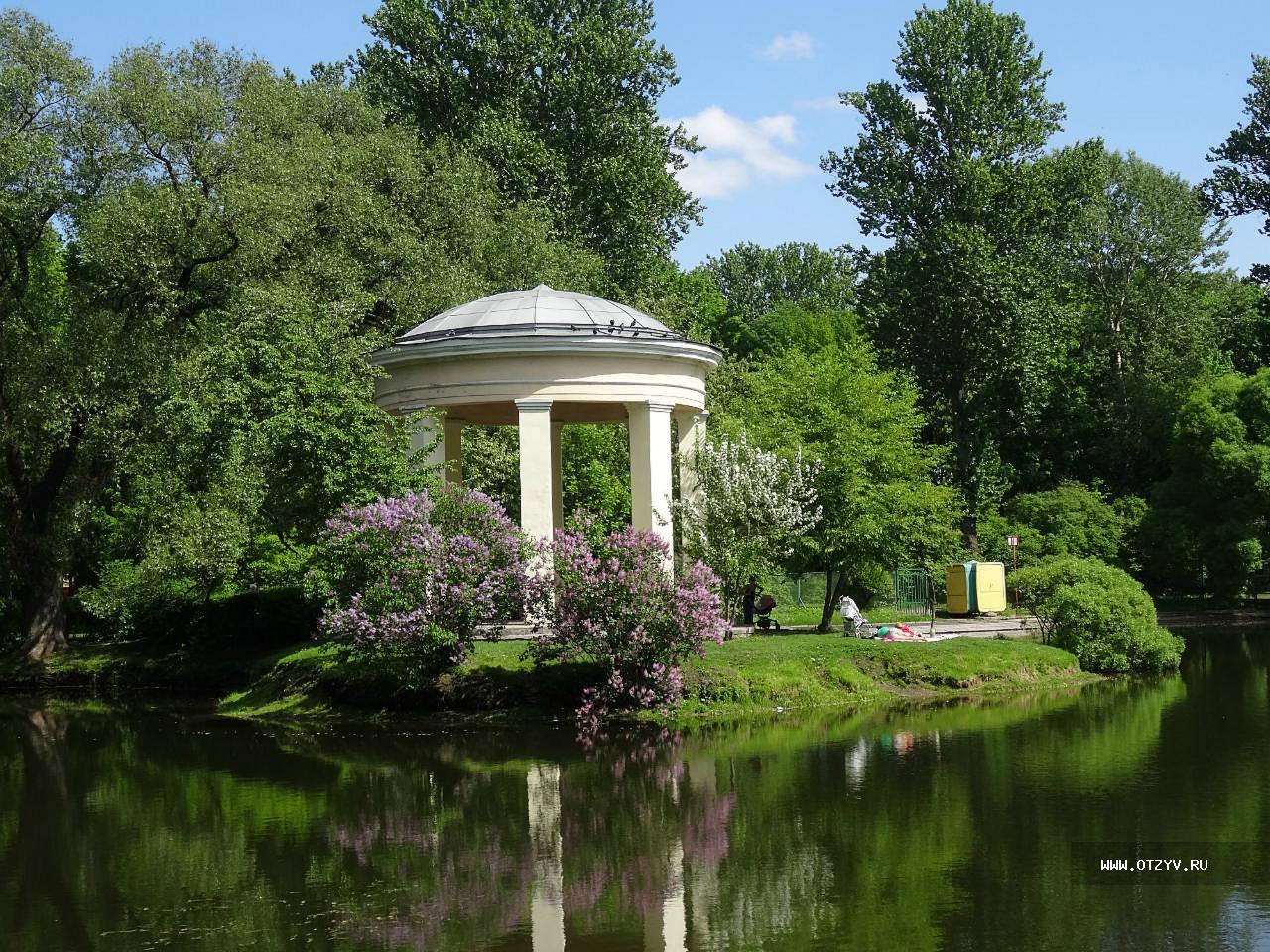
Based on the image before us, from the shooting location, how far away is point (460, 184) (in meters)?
40.8

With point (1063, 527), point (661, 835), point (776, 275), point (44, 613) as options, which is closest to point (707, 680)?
→ point (661, 835)

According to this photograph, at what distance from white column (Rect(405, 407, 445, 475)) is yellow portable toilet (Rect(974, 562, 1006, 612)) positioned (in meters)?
17.2

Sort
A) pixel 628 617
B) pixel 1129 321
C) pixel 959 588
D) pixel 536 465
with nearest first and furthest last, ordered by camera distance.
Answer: pixel 628 617
pixel 536 465
pixel 959 588
pixel 1129 321

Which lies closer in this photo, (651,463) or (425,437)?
(651,463)

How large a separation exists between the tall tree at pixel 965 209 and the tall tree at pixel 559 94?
8.28m

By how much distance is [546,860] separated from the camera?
1362 cm

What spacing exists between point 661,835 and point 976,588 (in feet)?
85.2

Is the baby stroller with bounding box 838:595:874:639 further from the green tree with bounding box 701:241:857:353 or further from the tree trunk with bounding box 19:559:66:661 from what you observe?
the green tree with bounding box 701:241:857:353

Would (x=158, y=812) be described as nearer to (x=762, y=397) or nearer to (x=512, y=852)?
(x=512, y=852)

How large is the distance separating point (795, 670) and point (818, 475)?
654 centimetres

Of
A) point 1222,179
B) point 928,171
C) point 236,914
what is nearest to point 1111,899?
point 236,914

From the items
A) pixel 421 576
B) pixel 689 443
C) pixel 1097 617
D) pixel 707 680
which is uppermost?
pixel 689 443

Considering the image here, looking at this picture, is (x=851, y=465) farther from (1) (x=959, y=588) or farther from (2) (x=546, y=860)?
(2) (x=546, y=860)

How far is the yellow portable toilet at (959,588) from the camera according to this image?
128ft
